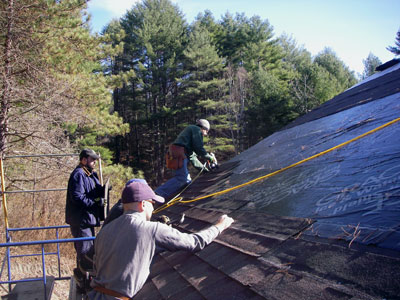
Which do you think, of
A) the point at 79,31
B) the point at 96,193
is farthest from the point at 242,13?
the point at 96,193

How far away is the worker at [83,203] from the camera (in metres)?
3.97

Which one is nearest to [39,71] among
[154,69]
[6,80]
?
[6,80]

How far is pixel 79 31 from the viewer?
10.3m

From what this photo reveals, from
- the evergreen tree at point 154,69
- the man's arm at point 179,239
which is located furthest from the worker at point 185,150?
the evergreen tree at point 154,69

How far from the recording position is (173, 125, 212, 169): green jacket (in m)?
4.66

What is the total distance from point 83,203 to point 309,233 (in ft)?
10.0

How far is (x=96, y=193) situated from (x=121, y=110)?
89.1ft

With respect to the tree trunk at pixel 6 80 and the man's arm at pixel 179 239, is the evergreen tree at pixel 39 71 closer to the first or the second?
the tree trunk at pixel 6 80

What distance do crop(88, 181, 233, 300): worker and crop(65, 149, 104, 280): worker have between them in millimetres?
2046

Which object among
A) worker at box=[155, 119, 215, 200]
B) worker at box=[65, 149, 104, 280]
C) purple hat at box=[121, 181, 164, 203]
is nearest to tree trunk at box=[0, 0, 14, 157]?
worker at box=[65, 149, 104, 280]

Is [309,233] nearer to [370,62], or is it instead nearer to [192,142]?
[192,142]

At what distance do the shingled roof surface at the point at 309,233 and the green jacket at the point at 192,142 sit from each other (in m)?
1.17

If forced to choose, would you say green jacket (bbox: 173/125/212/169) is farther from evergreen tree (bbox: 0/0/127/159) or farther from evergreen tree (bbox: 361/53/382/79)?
evergreen tree (bbox: 361/53/382/79)

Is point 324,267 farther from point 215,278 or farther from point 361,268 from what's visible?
point 215,278
